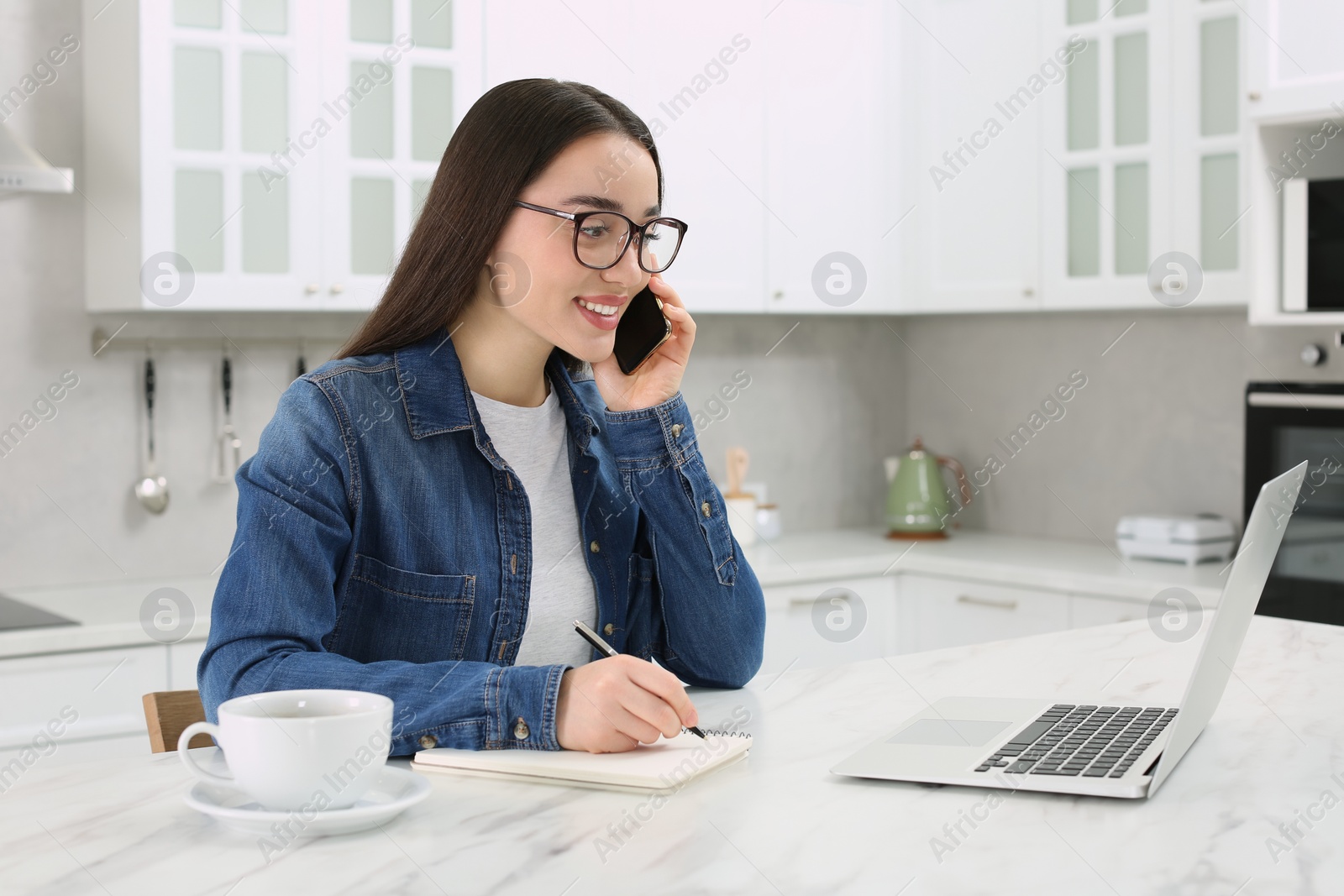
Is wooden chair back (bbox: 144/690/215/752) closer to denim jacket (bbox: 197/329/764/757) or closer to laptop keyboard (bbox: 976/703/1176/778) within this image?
denim jacket (bbox: 197/329/764/757)

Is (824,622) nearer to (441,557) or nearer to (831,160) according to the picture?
(831,160)

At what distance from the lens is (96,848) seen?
826mm

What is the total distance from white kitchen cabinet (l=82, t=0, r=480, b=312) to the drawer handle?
154cm

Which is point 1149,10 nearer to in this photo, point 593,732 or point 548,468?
point 548,468

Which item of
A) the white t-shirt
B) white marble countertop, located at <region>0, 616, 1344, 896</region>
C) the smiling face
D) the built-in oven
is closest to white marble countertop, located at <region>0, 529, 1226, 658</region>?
the built-in oven

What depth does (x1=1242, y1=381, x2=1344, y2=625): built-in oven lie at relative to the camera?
2631 mm

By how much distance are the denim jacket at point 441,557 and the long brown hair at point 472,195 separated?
0.03 meters

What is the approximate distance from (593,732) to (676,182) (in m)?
2.26

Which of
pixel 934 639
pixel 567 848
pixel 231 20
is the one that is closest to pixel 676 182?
pixel 231 20

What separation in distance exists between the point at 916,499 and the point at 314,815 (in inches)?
115

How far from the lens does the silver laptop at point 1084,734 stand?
0.95 m

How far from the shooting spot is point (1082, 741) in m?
1.05

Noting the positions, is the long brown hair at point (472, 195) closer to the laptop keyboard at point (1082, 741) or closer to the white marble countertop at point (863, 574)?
the laptop keyboard at point (1082, 741)

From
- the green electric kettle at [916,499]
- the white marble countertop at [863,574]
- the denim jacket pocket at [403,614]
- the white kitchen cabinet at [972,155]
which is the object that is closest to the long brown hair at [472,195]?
the denim jacket pocket at [403,614]
